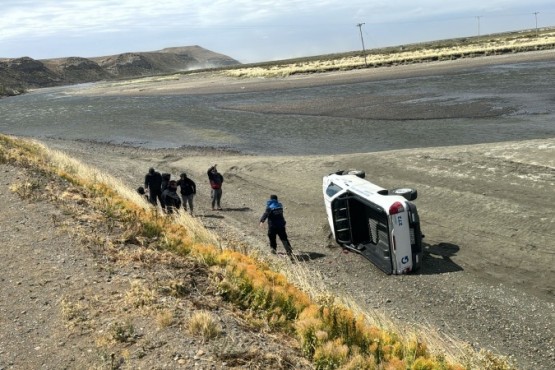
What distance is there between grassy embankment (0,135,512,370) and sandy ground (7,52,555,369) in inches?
44.9

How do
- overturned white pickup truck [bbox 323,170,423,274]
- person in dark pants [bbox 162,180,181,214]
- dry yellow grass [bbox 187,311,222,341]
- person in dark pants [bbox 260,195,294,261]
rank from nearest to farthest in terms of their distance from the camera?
1. dry yellow grass [bbox 187,311,222,341]
2. overturned white pickup truck [bbox 323,170,423,274]
3. person in dark pants [bbox 260,195,294,261]
4. person in dark pants [bbox 162,180,181,214]

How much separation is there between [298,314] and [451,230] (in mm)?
8243

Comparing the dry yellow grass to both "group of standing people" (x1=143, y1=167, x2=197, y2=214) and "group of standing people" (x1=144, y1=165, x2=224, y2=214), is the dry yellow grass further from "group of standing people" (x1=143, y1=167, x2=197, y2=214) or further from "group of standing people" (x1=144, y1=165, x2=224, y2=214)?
"group of standing people" (x1=143, y1=167, x2=197, y2=214)

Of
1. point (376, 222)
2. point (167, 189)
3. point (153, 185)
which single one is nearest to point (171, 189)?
point (167, 189)

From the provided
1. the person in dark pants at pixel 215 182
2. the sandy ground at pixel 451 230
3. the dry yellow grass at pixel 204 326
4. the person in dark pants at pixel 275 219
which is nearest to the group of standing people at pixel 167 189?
the person in dark pants at pixel 215 182

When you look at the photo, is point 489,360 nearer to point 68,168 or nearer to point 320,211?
point 320,211

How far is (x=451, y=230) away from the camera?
1493cm

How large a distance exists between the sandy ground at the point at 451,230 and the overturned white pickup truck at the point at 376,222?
36cm

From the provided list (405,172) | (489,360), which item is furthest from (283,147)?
(489,360)

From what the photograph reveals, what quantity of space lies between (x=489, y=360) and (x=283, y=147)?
77.6 ft

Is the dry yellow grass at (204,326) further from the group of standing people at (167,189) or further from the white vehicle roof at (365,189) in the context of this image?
the group of standing people at (167,189)

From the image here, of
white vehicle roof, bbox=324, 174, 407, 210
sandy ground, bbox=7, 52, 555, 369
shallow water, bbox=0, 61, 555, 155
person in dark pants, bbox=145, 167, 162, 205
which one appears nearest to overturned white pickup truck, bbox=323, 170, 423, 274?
white vehicle roof, bbox=324, 174, 407, 210

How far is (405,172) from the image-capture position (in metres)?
20.2

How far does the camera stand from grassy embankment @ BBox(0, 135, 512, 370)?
276 inches
